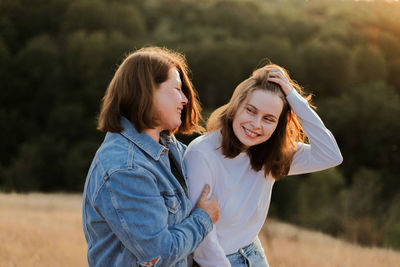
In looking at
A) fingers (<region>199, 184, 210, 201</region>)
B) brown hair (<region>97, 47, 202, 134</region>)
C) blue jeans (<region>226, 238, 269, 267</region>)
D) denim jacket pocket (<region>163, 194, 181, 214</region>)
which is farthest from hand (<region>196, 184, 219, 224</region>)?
brown hair (<region>97, 47, 202, 134</region>)

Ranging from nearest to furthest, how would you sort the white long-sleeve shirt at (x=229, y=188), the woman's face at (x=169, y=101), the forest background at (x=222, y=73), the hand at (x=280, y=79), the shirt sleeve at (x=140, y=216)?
the shirt sleeve at (x=140, y=216)
the woman's face at (x=169, y=101)
the white long-sleeve shirt at (x=229, y=188)
the hand at (x=280, y=79)
the forest background at (x=222, y=73)

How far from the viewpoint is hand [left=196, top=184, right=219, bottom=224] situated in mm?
2016

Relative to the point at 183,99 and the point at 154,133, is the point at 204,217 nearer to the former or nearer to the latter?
the point at 154,133

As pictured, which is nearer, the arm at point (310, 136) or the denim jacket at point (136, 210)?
the denim jacket at point (136, 210)

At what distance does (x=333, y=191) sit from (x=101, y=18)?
2360 centimetres

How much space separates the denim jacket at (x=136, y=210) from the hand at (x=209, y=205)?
4cm

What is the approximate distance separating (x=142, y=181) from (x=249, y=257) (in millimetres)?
826

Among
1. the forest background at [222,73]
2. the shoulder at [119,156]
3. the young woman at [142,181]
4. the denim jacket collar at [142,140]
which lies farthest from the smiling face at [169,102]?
the forest background at [222,73]

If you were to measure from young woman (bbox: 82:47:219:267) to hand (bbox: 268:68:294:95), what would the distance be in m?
0.52

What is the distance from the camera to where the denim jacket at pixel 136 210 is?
171cm

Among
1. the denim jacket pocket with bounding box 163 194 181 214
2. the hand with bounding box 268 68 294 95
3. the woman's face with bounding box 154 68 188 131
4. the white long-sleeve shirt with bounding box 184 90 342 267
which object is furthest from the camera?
the hand with bounding box 268 68 294 95

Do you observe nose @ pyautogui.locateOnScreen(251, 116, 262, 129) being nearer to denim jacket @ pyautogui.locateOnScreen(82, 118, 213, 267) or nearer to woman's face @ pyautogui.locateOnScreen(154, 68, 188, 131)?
woman's face @ pyautogui.locateOnScreen(154, 68, 188, 131)

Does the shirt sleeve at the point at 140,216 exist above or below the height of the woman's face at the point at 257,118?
below

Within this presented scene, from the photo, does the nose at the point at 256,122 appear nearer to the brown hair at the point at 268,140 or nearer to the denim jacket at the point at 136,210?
the brown hair at the point at 268,140
